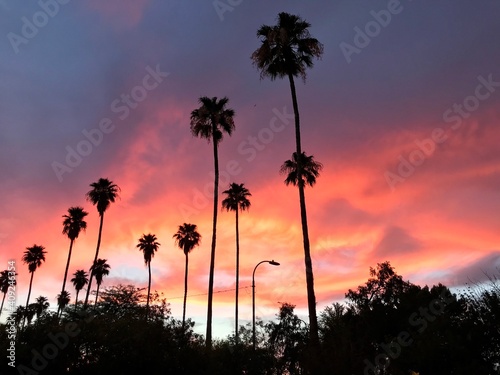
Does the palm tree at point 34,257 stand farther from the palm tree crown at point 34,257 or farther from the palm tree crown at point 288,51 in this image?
the palm tree crown at point 288,51

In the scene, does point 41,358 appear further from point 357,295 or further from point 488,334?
point 357,295

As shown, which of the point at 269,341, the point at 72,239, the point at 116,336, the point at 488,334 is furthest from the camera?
the point at 72,239

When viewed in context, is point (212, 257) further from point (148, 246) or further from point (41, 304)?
point (41, 304)

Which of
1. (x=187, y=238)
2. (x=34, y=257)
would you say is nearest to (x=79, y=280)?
(x=34, y=257)

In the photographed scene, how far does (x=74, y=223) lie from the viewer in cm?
6050

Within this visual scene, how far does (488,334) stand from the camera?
88.4ft

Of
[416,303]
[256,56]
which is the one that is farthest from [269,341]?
[256,56]

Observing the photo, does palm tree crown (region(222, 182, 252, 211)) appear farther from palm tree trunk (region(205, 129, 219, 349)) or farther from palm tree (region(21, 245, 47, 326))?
palm tree (region(21, 245, 47, 326))

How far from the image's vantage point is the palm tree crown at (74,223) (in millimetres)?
59750

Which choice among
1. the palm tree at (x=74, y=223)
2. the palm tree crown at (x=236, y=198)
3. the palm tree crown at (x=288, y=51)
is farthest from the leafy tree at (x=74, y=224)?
the palm tree crown at (x=288, y=51)

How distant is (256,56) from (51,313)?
71.2 feet

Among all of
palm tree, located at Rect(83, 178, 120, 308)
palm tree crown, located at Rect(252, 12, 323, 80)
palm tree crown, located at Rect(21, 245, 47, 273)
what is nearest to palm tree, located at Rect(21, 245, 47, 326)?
palm tree crown, located at Rect(21, 245, 47, 273)

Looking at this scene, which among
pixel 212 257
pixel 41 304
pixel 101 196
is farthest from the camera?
pixel 41 304

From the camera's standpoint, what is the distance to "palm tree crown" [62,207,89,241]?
59750 millimetres
